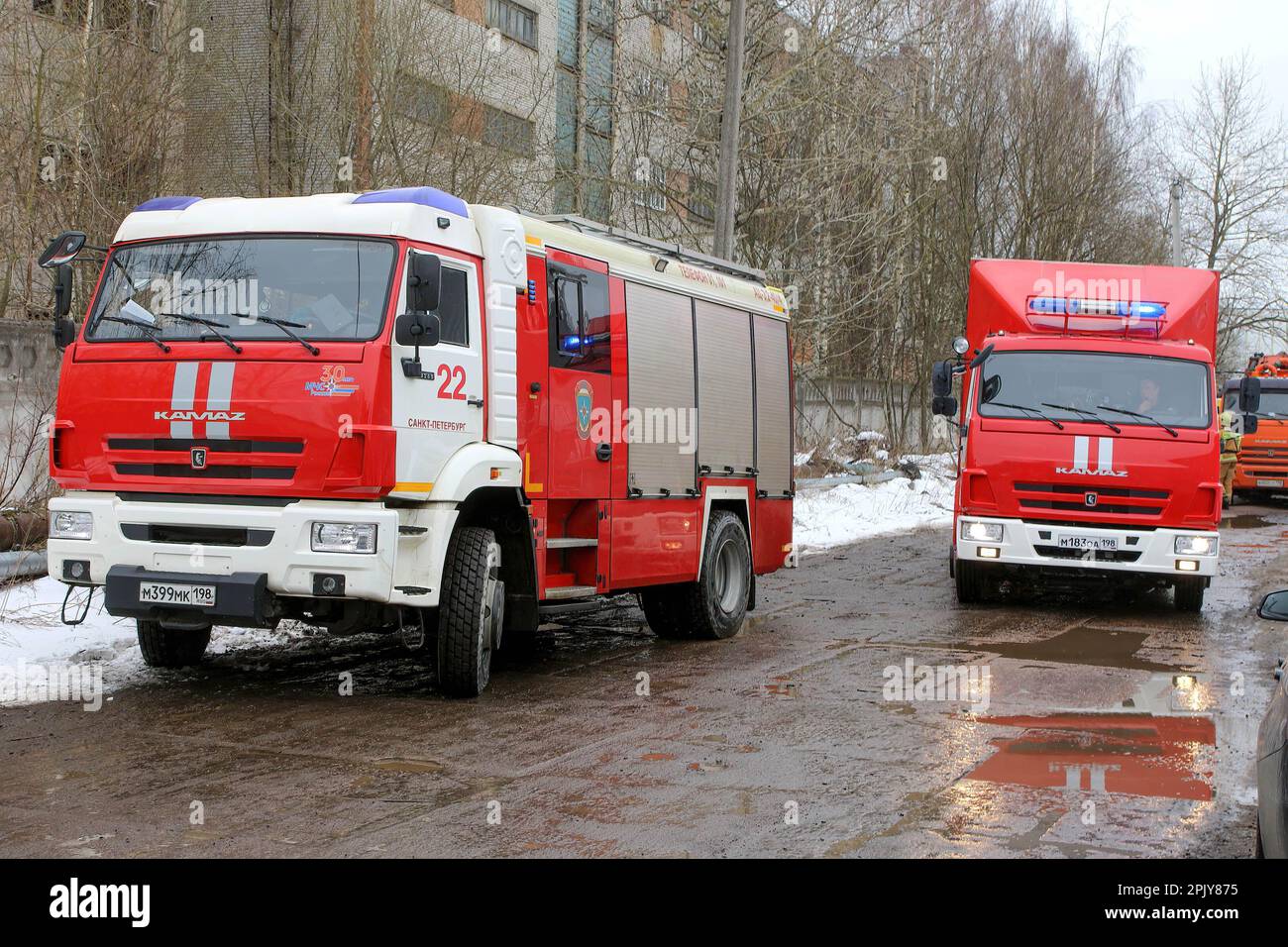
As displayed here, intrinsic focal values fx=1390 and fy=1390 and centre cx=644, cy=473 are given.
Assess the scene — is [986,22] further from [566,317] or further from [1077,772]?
[1077,772]

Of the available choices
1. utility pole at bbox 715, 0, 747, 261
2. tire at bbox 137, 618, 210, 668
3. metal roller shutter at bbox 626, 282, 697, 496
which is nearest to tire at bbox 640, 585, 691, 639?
metal roller shutter at bbox 626, 282, 697, 496

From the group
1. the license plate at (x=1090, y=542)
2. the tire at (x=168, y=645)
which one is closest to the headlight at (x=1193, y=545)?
the license plate at (x=1090, y=542)

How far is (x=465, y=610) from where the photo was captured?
803 cm

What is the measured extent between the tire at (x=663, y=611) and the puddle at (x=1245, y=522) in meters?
15.4

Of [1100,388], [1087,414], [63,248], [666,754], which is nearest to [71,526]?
[63,248]

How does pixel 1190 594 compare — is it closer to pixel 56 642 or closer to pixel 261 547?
pixel 261 547

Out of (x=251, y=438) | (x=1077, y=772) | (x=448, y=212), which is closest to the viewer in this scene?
(x=1077, y=772)

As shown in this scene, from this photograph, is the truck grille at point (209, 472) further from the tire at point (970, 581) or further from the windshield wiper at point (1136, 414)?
the windshield wiper at point (1136, 414)

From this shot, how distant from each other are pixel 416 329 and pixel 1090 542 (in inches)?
285

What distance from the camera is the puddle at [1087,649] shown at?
33.0 ft

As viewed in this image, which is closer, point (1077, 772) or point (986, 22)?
point (1077, 772)

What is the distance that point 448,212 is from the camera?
27.0ft

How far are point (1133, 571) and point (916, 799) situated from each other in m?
7.08
